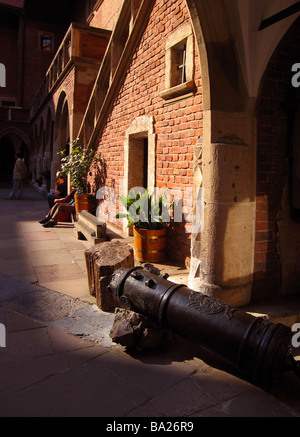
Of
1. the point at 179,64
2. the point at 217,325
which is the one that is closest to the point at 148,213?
the point at 179,64

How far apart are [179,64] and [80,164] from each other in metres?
4.40

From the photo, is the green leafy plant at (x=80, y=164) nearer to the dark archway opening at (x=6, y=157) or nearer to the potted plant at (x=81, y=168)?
the potted plant at (x=81, y=168)

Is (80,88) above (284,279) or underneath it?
above

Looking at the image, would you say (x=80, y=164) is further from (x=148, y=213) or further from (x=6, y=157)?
(x=6, y=157)

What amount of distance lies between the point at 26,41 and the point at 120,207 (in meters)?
24.9

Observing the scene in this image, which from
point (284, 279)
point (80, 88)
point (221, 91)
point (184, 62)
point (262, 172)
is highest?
point (80, 88)

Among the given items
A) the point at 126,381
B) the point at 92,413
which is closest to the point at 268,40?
the point at 126,381

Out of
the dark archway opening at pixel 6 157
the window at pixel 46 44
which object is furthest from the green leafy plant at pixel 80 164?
the dark archway opening at pixel 6 157

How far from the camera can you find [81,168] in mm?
8859

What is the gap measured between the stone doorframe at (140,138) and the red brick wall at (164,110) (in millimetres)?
100

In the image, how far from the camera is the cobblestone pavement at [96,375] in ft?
7.12

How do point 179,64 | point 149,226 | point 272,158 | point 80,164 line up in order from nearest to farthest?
1. point 272,158
2. point 149,226
3. point 179,64
4. point 80,164

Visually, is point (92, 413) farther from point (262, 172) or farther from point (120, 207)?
point (120, 207)

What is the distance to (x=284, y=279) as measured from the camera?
3.72 metres
